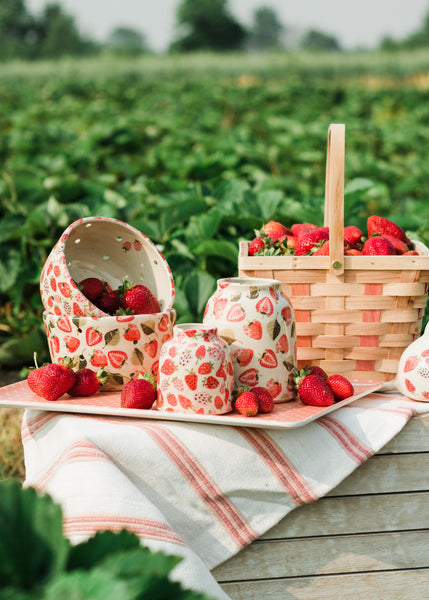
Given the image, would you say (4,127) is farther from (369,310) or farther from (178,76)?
(178,76)

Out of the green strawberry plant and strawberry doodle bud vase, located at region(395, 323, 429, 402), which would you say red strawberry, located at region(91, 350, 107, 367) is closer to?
strawberry doodle bud vase, located at region(395, 323, 429, 402)

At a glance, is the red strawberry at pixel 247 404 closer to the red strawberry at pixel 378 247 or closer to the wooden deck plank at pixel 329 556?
the wooden deck plank at pixel 329 556

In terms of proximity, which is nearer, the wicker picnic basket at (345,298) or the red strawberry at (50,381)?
the red strawberry at (50,381)

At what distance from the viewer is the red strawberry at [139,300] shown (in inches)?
63.0

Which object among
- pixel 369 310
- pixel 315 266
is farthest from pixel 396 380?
pixel 315 266

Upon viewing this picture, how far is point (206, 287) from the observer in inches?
95.2

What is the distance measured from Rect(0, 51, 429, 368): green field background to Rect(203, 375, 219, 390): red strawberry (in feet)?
3.31

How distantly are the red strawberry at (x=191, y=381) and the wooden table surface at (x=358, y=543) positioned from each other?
0.33 meters

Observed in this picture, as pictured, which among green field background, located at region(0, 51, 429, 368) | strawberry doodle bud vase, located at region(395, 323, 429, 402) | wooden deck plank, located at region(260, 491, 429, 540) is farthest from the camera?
green field background, located at region(0, 51, 429, 368)

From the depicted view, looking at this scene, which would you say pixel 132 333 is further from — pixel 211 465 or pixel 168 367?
pixel 211 465

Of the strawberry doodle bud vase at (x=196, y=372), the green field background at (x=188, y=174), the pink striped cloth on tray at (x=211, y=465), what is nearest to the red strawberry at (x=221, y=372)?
the strawberry doodle bud vase at (x=196, y=372)

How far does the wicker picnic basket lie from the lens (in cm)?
165

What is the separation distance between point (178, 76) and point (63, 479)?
1959 centimetres

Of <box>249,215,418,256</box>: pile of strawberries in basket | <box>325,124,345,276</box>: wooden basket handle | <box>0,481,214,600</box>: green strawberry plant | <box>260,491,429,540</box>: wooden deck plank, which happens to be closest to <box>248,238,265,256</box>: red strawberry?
<box>249,215,418,256</box>: pile of strawberries in basket
